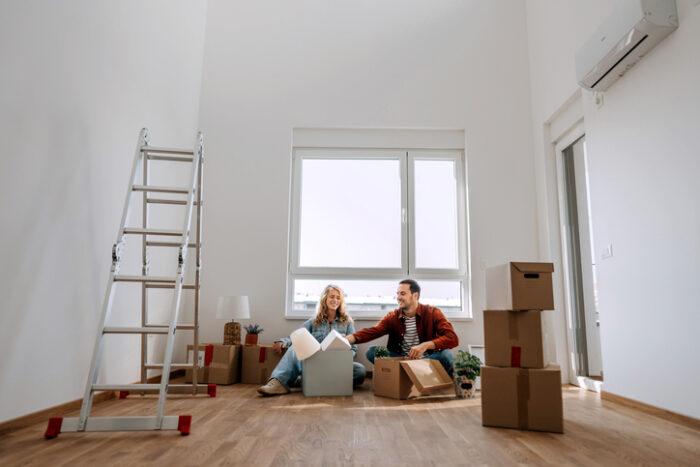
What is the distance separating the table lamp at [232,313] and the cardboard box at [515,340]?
2.18m

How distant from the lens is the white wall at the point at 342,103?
177 inches

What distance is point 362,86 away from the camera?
190 inches

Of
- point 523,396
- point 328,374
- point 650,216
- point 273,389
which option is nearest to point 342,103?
point 328,374

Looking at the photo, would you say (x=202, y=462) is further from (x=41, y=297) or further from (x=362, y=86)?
(x=362, y=86)

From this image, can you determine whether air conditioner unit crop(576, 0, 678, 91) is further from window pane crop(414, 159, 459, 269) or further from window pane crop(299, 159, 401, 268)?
window pane crop(299, 159, 401, 268)

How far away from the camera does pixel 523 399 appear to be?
7.41 ft

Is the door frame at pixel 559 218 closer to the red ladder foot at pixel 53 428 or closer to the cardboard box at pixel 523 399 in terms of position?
the cardboard box at pixel 523 399

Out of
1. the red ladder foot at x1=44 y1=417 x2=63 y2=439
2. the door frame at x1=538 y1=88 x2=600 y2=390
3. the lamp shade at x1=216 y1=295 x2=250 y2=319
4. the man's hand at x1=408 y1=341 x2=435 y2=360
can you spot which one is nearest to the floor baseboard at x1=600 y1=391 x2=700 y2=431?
the door frame at x1=538 y1=88 x2=600 y2=390

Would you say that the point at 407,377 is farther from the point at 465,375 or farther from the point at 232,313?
the point at 232,313

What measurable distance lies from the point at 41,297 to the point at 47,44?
1.24m

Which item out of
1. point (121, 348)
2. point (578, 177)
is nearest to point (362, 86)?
point (578, 177)

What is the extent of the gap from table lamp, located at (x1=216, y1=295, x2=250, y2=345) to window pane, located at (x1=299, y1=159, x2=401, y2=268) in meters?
0.85

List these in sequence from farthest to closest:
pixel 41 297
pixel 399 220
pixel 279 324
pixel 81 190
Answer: pixel 399 220 → pixel 279 324 → pixel 81 190 → pixel 41 297

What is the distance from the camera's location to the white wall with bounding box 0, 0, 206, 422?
214cm
